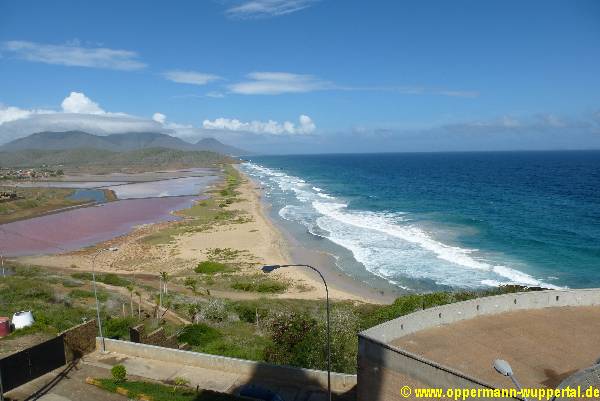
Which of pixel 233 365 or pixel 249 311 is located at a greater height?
pixel 233 365

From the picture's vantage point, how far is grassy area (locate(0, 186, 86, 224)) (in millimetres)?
79188

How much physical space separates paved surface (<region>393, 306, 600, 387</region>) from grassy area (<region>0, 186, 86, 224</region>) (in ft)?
253

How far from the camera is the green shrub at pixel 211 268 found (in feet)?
138

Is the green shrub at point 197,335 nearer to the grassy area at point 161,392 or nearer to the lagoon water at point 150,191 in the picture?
the grassy area at point 161,392

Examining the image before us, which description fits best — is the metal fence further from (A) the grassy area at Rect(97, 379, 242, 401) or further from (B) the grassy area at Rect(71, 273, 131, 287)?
(B) the grassy area at Rect(71, 273, 131, 287)

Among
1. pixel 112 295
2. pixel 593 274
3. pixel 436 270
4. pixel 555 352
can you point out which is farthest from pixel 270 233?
pixel 555 352

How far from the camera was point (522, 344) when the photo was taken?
14.6 meters

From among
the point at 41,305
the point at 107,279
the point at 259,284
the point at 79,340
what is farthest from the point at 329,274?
the point at 79,340

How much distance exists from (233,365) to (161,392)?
3.04 m

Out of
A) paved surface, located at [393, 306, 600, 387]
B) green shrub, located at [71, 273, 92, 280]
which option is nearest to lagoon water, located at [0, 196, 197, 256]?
green shrub, located at [71, 273, 92, 280]

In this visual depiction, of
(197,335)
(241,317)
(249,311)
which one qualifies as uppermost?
(197,335)

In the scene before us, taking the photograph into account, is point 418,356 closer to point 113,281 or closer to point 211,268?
point 113,281

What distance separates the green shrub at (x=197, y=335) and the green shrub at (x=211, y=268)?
18.2m

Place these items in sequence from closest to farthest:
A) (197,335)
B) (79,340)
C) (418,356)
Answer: (418,356) → (79,340) → (197,335)
